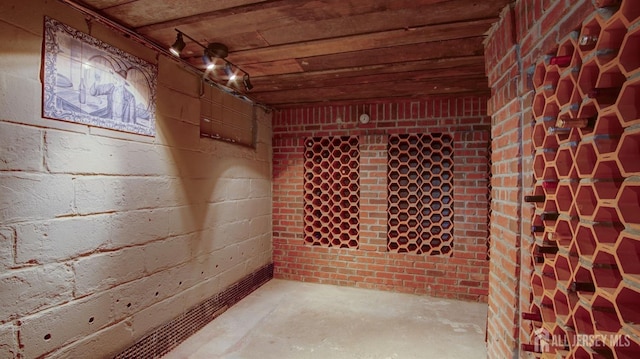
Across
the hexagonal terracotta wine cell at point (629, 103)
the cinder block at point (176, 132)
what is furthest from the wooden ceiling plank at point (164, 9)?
the hexagonal terracotta wine cell at point (629, 103)

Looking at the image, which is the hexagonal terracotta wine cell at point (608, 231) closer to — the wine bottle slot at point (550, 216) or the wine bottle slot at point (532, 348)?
the wine bottle slot at point (550, 216)

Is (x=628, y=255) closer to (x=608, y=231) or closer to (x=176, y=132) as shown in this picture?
(x=608, y=231)

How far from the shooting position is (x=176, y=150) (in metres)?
2.29

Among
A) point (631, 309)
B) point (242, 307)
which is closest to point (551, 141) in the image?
point (631, 309)

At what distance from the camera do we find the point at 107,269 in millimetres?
1747

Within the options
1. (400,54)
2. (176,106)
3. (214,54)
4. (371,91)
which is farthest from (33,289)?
(371,91)

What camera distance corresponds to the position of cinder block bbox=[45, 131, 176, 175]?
1.51 m

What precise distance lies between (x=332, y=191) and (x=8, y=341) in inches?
114

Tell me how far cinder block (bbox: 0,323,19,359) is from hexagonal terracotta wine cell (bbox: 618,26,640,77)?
242 centimetres

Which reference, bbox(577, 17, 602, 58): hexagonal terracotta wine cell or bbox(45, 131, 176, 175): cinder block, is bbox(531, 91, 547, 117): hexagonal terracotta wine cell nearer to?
bbox(577, 17, 602, 58): hexagonal terracotta wine cell

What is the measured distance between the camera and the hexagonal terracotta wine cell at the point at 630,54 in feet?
2.54

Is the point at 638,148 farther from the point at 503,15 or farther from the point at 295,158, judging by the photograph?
the point at 295,158

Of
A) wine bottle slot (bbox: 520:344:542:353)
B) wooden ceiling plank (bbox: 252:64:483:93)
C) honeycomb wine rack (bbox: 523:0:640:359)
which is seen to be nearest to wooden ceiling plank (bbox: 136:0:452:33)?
honeycomb wine rack (bbox: 523:0:640:359)

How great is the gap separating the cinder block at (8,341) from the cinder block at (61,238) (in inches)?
11.2
